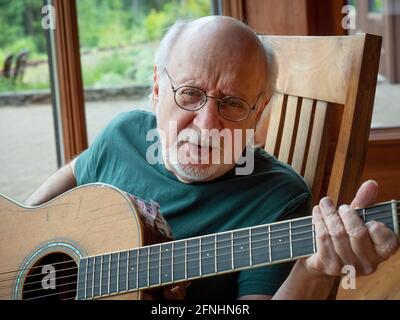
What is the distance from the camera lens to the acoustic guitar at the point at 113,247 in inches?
35.8

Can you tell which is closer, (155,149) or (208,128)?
(208,128)

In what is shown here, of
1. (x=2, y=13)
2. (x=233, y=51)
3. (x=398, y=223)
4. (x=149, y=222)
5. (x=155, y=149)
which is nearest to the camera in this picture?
(x=398, y=223)

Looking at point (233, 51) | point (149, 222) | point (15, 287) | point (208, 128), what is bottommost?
point (15, 287)

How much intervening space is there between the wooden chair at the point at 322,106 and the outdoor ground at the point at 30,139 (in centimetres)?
81

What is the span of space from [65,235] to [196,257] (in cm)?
25

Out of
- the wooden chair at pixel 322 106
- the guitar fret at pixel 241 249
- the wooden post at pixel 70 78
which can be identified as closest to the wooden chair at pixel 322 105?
the wooden chair at pixel 322 106

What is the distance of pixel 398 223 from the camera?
801 millimetres

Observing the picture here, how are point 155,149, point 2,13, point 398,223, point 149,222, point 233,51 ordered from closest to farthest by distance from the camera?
point 398,223 < point 149,222 < point 233,51 < point 155,149 < point 2,13

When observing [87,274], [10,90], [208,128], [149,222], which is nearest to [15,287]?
[87,274]

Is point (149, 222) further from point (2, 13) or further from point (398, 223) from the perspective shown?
point (2, 13)

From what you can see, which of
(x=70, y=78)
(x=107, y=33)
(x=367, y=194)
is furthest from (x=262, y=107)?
(x=107, y=33)

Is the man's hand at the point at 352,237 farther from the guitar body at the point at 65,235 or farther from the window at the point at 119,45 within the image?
the window at the point at 119,45
